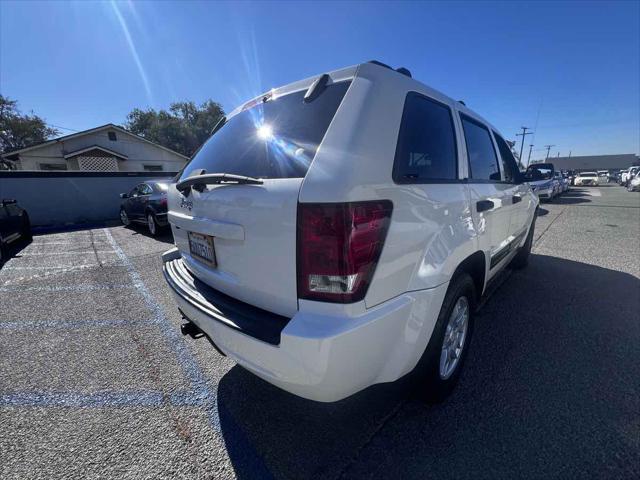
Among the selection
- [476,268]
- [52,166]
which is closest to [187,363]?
[476,268]

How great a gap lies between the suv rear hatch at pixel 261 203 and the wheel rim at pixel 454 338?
4.13 feet

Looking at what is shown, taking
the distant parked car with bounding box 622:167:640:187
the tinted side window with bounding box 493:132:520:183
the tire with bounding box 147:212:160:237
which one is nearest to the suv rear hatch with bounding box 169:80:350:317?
the tinted side window with bounding box 493:132:520:183

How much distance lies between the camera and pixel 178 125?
44.8 m

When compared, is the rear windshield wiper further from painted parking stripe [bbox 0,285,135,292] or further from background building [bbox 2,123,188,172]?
background building [bbox 2,123,188,172]

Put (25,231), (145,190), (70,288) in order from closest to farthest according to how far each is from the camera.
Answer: (70,288)
(25,231)
(145,190)

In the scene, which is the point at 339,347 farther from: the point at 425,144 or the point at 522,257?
the point at 522,257

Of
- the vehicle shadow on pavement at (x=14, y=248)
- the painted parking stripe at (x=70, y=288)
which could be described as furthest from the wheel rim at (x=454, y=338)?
the vehicle shadow on pavement at (x=14, y=248)

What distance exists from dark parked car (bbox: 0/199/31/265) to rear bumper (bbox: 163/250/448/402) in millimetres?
7613

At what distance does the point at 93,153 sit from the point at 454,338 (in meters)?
24.8

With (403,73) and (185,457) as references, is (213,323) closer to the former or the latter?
(185,457)

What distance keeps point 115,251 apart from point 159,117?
47.7 meters

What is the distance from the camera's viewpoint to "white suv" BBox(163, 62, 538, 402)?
129cm

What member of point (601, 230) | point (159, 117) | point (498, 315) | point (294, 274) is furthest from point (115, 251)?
point (159, 117)

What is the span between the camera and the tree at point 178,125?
44.3m
